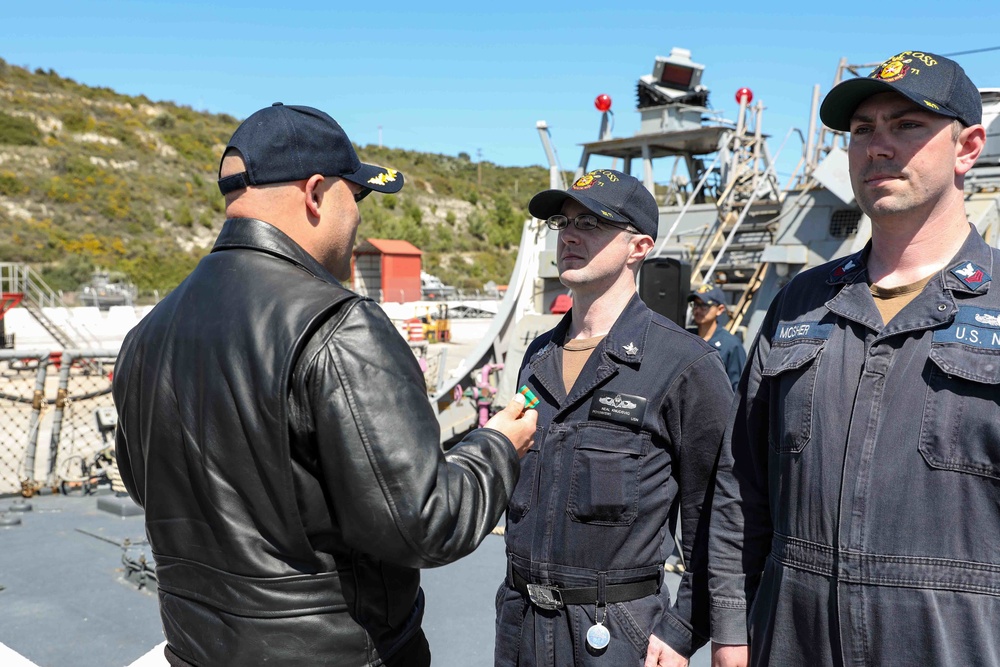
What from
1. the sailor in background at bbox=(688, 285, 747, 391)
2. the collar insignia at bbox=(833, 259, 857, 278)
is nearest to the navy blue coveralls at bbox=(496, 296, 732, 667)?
the collar insignia at bbox=(833, 259, 857, 278)

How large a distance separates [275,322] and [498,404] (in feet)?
30.4

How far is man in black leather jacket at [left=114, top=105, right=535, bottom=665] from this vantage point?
147cm

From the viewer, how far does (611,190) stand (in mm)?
2564

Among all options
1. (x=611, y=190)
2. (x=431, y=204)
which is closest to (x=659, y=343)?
(x=611, y=190)

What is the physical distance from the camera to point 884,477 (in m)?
1.63

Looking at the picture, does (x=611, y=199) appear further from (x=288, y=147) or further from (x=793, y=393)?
(x=288, y=147)

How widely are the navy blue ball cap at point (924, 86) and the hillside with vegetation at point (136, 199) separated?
3571 cm

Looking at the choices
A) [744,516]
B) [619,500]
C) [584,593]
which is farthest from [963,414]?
[584,593]

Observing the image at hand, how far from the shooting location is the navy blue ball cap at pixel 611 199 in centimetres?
250

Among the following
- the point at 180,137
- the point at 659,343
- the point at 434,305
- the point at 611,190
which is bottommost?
the point at 434,305

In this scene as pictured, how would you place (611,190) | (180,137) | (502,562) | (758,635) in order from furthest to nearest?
(180,137) → (502,562) → (611,190) → (758,635)

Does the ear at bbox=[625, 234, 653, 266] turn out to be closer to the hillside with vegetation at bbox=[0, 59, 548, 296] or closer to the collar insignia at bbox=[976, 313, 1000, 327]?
the collar insignia at bbox=[976, 313, 1000, 327]

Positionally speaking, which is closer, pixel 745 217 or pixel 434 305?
pixel 745 217

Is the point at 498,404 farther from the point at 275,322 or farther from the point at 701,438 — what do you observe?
the point at 275,322
